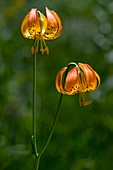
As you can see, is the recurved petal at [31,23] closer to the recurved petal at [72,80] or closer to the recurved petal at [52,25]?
the recurved petal at [52,25]

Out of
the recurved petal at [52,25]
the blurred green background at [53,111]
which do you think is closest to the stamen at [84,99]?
the recurved petal at [52,25]

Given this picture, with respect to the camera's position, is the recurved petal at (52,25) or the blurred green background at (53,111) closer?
the recurved petal at (52,25)

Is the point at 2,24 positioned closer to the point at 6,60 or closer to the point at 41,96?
the point at 6,60

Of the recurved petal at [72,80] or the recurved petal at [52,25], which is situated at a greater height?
the recurved petal at [52,25]

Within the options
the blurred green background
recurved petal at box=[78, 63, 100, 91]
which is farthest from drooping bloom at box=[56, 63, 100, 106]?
the blurred green background

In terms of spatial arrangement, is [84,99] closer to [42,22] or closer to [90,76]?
[90,76]

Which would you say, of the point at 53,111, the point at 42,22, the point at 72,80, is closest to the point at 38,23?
the point at 42,22

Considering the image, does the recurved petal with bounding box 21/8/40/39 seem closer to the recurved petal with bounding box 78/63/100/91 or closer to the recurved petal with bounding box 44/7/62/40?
the recurved petal with bounding box 44/7/62/40
